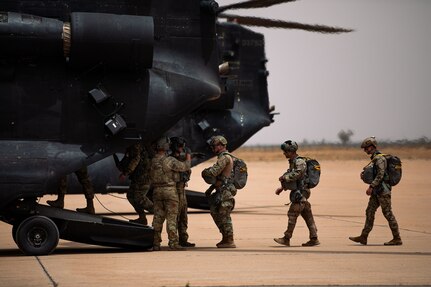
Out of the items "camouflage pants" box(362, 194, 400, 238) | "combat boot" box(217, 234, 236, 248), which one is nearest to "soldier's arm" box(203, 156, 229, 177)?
"combat boot" box(217, 234, 236, 248)

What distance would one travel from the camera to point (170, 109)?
45.9ft

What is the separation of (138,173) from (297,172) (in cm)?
244

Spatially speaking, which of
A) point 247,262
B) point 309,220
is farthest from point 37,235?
point 309,220

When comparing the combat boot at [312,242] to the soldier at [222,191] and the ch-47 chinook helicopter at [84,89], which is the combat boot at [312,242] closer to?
the soldier at [222,191]

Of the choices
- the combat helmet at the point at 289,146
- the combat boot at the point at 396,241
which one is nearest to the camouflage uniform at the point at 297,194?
the combat helmet at the point at 289,146

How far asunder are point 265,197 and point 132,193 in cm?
1618

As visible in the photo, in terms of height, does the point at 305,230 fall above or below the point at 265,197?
above

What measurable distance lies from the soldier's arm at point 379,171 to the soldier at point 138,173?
3.42 meters

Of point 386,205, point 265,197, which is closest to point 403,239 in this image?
point 386,205

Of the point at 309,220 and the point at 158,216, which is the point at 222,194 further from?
the point at 309,220

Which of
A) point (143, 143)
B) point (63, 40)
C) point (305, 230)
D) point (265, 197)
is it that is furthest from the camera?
point (265, 197)

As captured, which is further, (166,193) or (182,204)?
(182,204)

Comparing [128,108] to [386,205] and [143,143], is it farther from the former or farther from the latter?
[386,205]

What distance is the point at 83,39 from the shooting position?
13.2 m
